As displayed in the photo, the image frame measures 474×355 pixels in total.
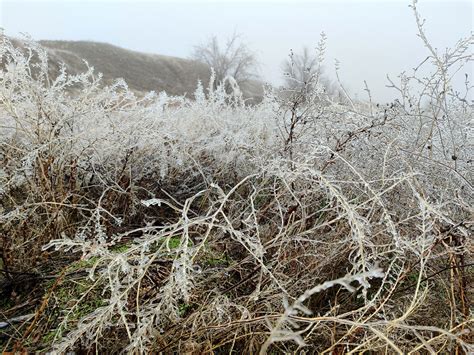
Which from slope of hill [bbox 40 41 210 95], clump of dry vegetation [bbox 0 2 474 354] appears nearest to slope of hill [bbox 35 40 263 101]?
slope of hill [bbox 40 41 210 95]

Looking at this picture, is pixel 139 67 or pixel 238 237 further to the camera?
pixel 139 67

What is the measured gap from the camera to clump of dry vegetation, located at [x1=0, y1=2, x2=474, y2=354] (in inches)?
45.3

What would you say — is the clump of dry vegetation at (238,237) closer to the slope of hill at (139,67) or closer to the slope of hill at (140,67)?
the slope of hill at (140,67)

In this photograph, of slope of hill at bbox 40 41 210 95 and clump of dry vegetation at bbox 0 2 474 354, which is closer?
clump of dry vegetation at bbox 0 2 474 354

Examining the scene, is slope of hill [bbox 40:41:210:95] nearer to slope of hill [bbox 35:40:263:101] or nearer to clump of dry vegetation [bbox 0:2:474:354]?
slope of hill [bbox 35:40:263:101]

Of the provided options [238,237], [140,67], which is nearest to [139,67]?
[140,67]

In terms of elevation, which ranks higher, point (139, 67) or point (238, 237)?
point (139, 67)

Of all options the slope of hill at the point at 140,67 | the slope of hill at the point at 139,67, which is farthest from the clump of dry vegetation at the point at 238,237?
the slope of hill at the point at 139,67

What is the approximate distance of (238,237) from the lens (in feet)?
3.69

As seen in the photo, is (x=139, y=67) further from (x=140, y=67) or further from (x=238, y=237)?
(x=238, y=237)

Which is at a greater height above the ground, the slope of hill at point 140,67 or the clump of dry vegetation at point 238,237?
the slope of hill at point 140,67

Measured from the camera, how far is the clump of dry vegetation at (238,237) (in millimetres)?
1149

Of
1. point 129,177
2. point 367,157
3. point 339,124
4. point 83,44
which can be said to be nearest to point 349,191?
point 367,157

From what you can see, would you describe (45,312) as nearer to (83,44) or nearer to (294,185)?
(294,185)
